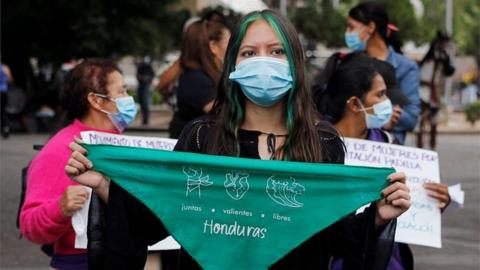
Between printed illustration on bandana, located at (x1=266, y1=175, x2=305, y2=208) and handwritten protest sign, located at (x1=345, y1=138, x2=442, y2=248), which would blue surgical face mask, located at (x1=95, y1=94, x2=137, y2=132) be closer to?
handwritten protest sign, located at (x1=345, y1=138, x2=442, y2=248)

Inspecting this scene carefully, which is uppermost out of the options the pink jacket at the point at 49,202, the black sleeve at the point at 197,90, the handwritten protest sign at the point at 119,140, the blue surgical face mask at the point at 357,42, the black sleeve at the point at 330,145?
the blue surgical face mask at the point at 357,42

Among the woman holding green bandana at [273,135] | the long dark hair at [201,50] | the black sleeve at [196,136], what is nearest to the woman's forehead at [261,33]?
the woman holding green bandana at [273,135]

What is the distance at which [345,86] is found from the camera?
532 centimetres

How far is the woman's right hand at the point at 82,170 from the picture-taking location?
10.5 ft

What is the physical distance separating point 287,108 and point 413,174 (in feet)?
6.54

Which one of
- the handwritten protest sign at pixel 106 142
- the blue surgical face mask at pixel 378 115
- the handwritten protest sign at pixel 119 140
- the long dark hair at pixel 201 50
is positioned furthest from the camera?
the long dark hair at pixel 201 50

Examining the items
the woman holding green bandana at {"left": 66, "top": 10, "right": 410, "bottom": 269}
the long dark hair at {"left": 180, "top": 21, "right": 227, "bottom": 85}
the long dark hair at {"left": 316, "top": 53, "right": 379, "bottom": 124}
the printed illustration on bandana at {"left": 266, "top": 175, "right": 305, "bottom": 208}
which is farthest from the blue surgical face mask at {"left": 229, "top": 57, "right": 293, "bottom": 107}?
the long dark hair at {"left": 180, "top": 21, "right": 227, "bottom": 85}

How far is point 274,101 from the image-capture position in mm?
3258

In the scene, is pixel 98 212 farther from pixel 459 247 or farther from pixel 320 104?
pixel 459 247

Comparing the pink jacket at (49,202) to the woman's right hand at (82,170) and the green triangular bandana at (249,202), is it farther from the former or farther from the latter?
the green triangular bandana at (249,202)

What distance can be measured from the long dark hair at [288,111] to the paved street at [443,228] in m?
5.58

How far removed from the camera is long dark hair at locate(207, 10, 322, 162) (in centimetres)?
324

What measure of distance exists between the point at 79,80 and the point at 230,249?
6.44 feet

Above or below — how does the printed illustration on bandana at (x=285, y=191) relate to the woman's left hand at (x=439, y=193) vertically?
above
